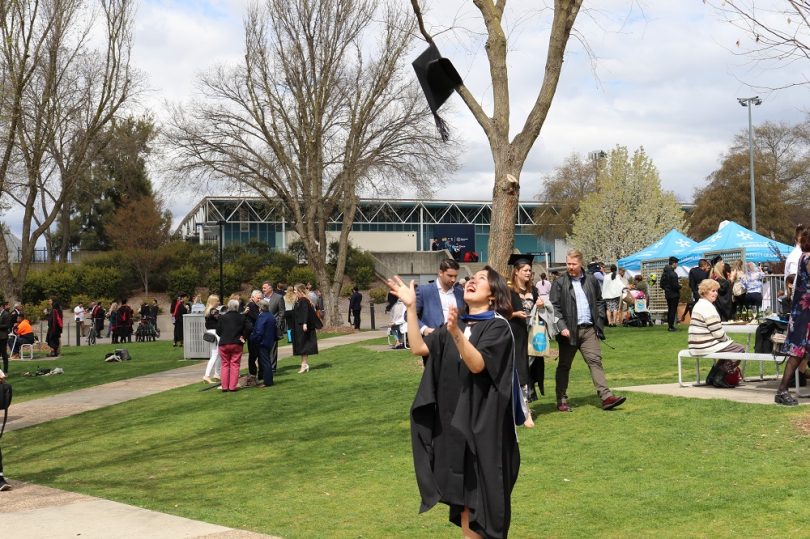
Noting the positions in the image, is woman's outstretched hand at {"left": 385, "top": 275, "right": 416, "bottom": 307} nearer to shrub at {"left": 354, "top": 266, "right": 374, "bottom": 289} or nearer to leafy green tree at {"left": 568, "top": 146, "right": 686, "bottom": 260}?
shrub at {"left": 354, "top": 266, "right": 374, "bottom": 289}

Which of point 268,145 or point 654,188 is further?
point 654,188

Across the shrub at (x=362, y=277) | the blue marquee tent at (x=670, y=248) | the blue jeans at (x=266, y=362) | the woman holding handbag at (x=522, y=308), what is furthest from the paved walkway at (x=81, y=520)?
the shrub at (x=362, y=277)

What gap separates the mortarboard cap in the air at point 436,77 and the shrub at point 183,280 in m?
44.2

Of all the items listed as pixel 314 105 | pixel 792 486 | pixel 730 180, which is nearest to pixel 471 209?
pixel 730 180

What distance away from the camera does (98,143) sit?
122ft

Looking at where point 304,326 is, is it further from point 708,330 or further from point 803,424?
point 803,424

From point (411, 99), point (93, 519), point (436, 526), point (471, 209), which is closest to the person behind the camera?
point (436, 526)

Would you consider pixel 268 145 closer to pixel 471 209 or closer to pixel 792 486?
pixel 792 486

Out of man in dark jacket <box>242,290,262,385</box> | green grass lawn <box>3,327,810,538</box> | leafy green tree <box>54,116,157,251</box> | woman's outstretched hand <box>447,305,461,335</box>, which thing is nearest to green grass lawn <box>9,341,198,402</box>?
man in dark jacket <box>242,290,262,385</box>

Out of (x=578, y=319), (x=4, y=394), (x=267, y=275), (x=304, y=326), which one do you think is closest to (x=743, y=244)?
(x=304, y=326)

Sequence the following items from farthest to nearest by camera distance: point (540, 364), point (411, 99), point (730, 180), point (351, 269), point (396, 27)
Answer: point (730, 180), point (351, 269), point (411, 99), point (396, 27), point (540, 364)

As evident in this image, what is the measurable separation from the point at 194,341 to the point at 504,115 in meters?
15.1

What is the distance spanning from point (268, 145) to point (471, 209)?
49878mm

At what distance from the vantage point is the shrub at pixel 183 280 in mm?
51906
